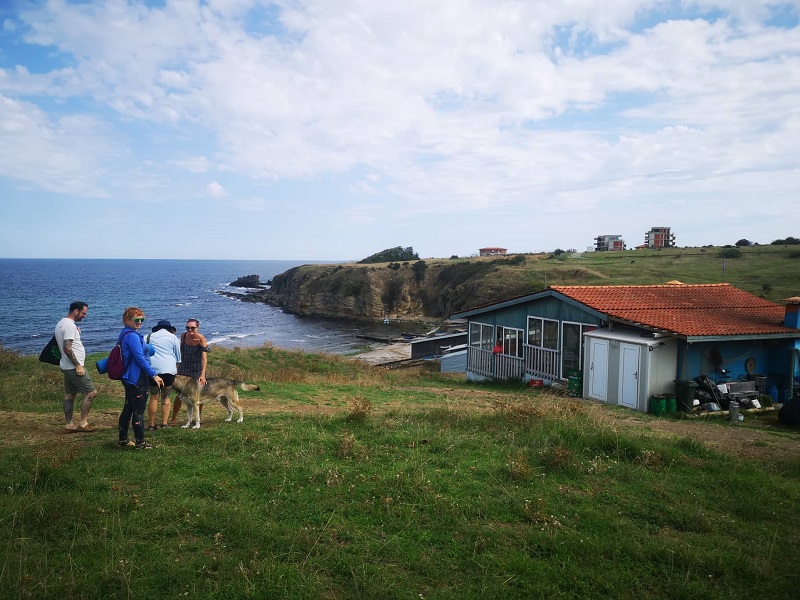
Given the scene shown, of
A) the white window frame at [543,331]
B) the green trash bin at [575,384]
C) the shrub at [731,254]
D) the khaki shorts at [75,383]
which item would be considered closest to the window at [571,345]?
the white window frame at [543,331]

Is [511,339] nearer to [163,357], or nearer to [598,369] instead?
[598,369]

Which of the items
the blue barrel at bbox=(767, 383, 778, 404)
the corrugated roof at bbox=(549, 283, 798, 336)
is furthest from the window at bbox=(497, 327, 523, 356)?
the blue barrel at bbox=(767, 383, 778, 404)

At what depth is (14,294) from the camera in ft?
301

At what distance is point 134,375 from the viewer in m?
7.30

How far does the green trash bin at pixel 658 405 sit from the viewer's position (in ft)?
50.4

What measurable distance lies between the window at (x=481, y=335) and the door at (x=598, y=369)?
666cm

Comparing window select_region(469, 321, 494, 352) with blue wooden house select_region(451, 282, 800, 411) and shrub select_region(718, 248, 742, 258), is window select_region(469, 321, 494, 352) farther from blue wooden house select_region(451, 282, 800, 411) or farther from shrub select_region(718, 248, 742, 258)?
shrub select_region(718, 248, 742, 258)

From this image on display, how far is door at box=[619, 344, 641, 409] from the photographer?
16.1 meters

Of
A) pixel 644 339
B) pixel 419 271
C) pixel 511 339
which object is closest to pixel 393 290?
pixel 419 271

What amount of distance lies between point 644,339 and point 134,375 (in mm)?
14404

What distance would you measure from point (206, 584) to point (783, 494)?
704 cm

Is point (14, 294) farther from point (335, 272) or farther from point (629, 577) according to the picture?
point (629, 577)

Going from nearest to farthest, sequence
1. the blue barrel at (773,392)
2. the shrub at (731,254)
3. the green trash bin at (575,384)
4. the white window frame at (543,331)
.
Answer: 1. the blue barrel at (773,392)
2. the green trash bin at (575,384)
3. the white window frame at (543,331)
4. the shrub at (731,254)

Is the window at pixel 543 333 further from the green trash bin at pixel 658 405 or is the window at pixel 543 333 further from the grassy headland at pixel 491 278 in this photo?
the grassy headland at pixel 491 278
